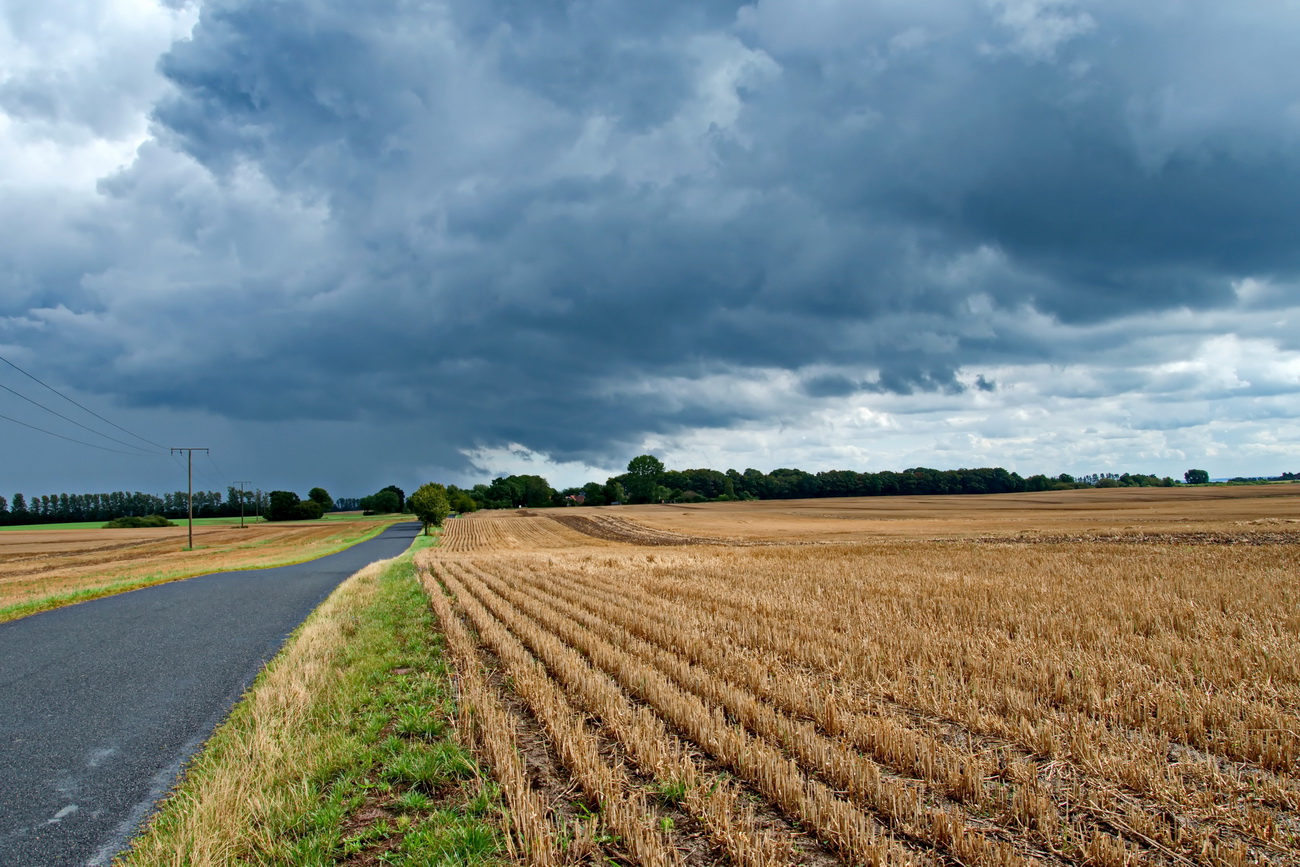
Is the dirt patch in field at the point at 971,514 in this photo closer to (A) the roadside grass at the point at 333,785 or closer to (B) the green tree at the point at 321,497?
(A) the roadside grass at the point at 333,785

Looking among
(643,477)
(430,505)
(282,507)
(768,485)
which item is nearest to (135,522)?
(282,507)

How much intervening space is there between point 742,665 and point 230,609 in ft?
52.0

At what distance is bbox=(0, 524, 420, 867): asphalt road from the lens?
575 cm

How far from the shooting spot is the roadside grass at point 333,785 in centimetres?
498

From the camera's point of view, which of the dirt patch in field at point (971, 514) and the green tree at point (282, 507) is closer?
the dirt patch in field at point (971, 514)

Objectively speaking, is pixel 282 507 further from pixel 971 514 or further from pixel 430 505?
pixel 971 514

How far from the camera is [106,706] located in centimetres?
912

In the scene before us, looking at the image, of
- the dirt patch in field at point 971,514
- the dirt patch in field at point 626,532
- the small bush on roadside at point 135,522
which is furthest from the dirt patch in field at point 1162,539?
the small bush on roadside at point 135,522

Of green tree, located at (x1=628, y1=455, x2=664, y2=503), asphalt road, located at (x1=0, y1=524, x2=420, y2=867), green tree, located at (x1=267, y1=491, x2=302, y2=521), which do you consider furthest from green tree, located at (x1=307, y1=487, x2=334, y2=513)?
asphalt road, located at (x1=0, y1=524, x2=420, y2=867)

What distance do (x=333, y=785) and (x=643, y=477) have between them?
16726 centimetres

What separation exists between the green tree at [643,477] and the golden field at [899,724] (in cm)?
15511

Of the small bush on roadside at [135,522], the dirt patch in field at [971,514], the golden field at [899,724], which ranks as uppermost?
the golden field at [899,724]

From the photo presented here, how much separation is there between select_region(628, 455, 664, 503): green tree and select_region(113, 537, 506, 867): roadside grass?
160882mm

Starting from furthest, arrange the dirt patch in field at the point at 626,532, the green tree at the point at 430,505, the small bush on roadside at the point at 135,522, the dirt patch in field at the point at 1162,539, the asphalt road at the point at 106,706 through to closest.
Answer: the small bush on roadside at the point at 135,522
the green tree at the point at 430,505
the dirt patch in field at the point at 626,532
the dirt patch in field at the point at 1162,539
the asphalt road at the point at 106,706
